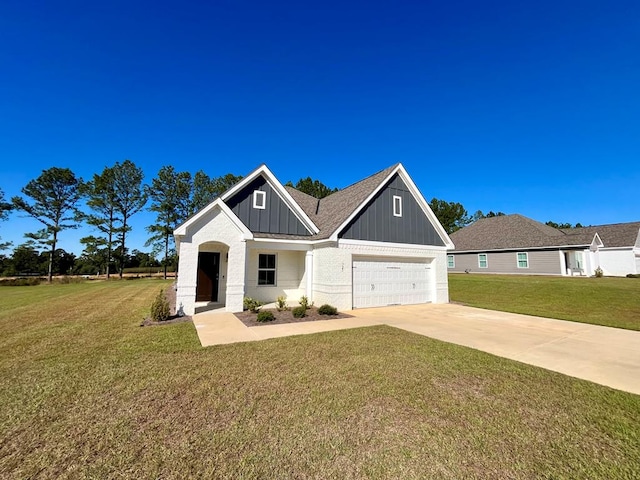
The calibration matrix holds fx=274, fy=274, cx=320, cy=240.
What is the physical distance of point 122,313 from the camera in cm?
1133

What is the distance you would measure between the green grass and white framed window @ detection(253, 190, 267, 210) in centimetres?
1187

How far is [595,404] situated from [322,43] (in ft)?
53.3

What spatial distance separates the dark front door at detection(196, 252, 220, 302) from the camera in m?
14.2

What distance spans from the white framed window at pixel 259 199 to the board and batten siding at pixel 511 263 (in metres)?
26.5

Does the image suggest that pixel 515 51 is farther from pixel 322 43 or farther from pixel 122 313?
pixel 122 313

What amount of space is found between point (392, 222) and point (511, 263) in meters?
21.2

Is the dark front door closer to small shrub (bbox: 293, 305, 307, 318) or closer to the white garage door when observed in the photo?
small shrub (bbox: 293, 305, 307, 318)

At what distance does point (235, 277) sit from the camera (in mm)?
11211

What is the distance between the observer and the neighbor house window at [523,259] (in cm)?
2695

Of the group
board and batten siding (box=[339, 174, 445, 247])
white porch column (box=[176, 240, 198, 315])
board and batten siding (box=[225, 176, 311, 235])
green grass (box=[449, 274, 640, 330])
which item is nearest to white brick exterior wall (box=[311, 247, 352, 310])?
board and batten siding (box=[339, 174, 445, 247])

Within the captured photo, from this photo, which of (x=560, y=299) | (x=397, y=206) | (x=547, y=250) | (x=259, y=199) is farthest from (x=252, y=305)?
(x=547, y=250)

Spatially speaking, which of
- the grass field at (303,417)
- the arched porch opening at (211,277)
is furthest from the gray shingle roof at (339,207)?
the grass field at (303,417)

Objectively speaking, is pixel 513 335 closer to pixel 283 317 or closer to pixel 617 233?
pixel 283 317

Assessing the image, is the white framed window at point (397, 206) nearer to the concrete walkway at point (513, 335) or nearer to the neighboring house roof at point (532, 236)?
the concrete walkway at point (513, 335)
